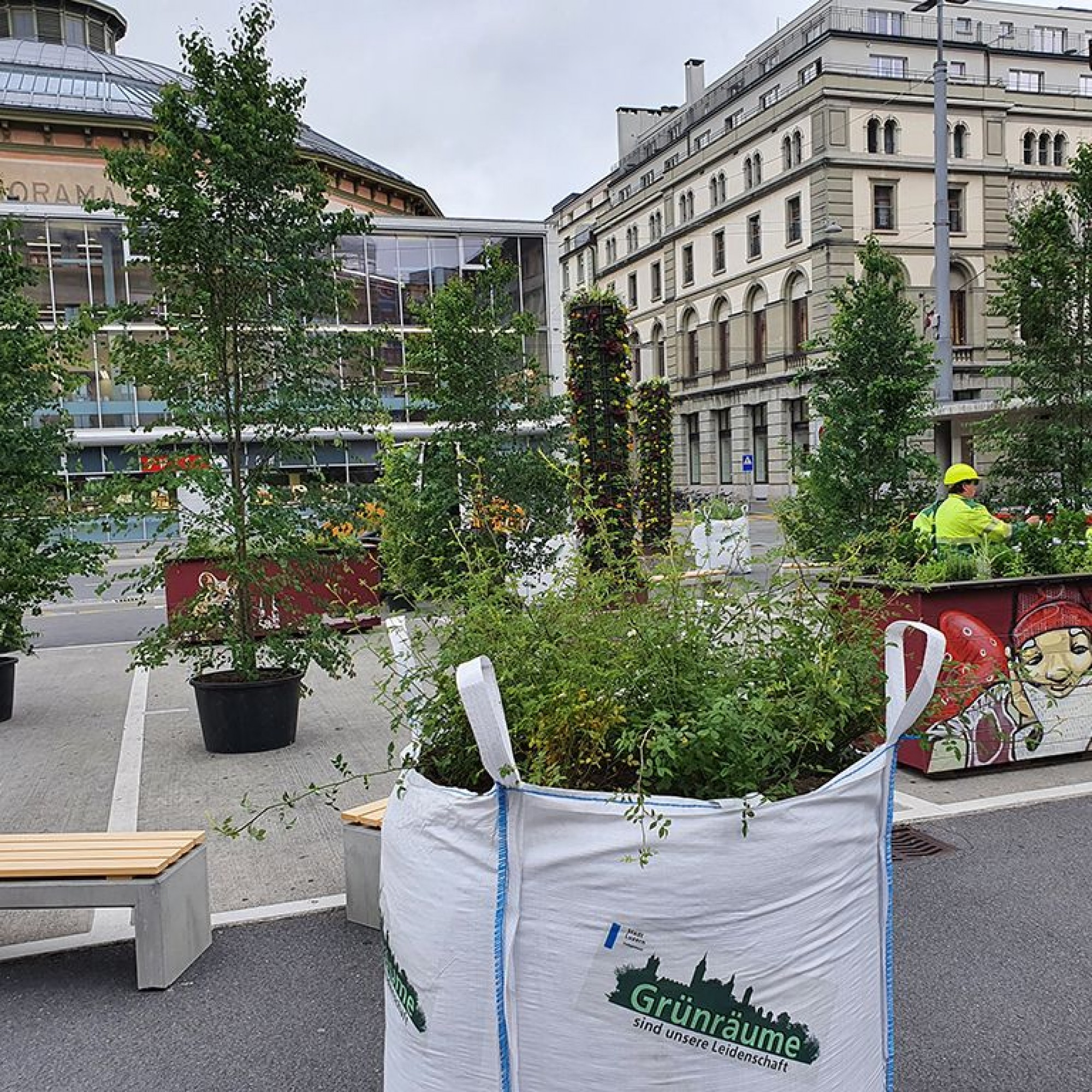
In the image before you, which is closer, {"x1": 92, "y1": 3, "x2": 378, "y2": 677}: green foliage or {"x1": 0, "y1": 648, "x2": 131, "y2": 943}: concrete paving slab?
{"x1": 0, "y1": 648, "x2": 131, "y2": 943}: concrete paving slab

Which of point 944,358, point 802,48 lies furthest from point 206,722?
point 802,48

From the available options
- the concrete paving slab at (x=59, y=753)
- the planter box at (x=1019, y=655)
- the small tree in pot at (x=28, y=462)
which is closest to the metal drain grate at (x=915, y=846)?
the planter box at (x=1019, y=655)

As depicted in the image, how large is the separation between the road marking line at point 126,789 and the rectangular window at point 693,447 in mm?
50424

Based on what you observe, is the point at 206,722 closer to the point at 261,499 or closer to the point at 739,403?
the point at 261,499

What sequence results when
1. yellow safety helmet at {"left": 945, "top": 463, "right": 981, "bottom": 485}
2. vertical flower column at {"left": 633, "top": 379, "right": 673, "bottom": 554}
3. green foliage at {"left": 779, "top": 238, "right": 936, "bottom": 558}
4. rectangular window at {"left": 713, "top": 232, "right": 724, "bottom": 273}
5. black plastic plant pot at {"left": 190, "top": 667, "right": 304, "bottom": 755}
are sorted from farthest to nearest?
rectangular window at {"left": 713, "top": 232, "right": 724, "bottom": 273} → vertical flower column at {"left": 633, "top": 379, "right": 673, "bottom": 554} → green foliage at {"left": 779, "top": 238, "right": 936, "bottom": 558} → yellow safety helmet at {"left": 945, "top": 463, "right": 981, "bottom": 485} → black plastic plant pot at {"left": 190, "top": 667, "right": 304, "bottom": 755}

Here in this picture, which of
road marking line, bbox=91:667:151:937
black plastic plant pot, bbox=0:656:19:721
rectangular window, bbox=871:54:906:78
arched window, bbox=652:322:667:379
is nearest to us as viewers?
road marking line, bbox=91:667:151:937

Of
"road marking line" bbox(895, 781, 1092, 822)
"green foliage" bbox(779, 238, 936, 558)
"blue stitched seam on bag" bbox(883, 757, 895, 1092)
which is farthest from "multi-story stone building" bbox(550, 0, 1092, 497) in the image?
"blue stitched seam on bag" bbox(883, 757, 895, 1092)

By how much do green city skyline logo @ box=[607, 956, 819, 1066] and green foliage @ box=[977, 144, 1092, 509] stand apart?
942 cm

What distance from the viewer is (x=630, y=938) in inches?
85.0

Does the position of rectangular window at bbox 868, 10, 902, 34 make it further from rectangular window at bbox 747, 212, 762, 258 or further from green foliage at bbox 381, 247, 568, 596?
green foliage at bbox 381, 247, 568, 596

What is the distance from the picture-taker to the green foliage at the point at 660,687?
2346mm

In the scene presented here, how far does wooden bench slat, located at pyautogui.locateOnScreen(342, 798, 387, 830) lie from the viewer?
4344 mm

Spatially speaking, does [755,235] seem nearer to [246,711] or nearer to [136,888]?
[246,711]

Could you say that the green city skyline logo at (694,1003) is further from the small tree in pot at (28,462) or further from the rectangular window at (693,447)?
the rectangular window at (693,447)
